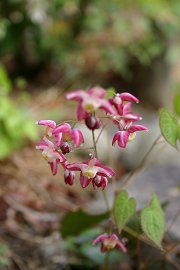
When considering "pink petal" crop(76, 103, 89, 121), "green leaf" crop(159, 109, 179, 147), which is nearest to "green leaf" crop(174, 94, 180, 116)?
"green leaf" crop(159, 109, 179, 147)

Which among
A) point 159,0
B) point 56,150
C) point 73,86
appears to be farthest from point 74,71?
point 56,150

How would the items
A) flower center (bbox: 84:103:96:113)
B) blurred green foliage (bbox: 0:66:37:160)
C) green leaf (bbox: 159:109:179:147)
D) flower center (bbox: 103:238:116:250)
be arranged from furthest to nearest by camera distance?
1. blurred green foliage (bbox: 0:66:37:160)
2. flower center (bbox: 103:238:116:250)
3. green leaf (bbox: 159:109:179:147)
4. flower center (bbox: 84:103:96:113)

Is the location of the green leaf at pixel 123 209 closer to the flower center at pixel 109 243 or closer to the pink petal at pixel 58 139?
the flower center at pixel 109 243

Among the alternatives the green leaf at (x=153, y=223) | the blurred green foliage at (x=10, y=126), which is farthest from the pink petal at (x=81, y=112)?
the blurred green foliage at (x=10, y=126)

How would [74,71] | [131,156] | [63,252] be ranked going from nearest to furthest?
[63,252], [131,156], [74,71]

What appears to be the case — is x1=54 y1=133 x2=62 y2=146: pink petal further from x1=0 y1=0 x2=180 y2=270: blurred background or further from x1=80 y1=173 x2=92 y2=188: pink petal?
x1=0 y1=0 x2=180 y2=270: blurred background

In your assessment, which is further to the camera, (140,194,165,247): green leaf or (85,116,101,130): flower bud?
(140,194,165,247): green leaf

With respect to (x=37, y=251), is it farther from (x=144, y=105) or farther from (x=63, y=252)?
(x=144, y=105)

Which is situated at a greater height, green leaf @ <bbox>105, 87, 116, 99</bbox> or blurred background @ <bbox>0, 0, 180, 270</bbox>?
green leaf @ <bbox>105, 87, 116, 99</bbox>
